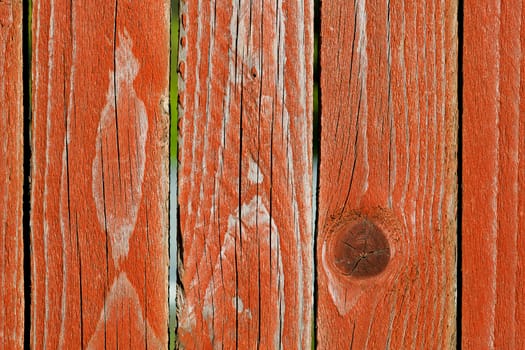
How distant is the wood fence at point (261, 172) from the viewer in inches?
56.8

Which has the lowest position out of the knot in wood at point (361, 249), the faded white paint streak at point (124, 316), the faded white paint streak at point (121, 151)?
the faded white paint streak at point (124, 316)

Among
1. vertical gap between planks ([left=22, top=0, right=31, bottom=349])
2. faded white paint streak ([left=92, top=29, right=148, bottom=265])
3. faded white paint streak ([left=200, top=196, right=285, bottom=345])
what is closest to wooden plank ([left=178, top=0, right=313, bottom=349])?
faded white paint streak ([left=200, top=196, right=285, bottom=345])

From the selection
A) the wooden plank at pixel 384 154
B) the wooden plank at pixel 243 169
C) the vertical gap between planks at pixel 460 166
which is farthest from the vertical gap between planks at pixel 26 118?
the vertical gap between planks at pixel 460 166

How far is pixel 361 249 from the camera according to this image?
4.79 feet

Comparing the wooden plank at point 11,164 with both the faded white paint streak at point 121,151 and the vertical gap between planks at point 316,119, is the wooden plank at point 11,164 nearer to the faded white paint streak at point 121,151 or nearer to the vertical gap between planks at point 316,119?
the faded white paint streak at point 121,151

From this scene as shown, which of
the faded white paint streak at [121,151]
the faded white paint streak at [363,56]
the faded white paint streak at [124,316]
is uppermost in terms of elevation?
the faded white paint streak at [363,56]

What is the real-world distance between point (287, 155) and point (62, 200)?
0.57 metres

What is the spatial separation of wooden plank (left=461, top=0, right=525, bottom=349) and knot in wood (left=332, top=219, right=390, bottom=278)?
8.8 inches

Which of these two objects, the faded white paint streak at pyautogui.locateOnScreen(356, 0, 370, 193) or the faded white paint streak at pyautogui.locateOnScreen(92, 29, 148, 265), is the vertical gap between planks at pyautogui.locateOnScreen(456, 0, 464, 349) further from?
the faded white paint streak at pyautogui.locateOnScreen(92, 29, 148, 265)

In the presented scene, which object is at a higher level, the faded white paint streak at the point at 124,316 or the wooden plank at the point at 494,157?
the wooden plank at the point at 494,157

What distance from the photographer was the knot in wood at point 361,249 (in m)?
1.46

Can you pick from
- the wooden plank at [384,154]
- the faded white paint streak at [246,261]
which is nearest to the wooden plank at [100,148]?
the faded white paint streak at [246,261]

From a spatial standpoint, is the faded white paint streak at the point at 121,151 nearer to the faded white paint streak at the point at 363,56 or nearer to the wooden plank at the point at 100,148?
the wooden plank at the point at 100,148

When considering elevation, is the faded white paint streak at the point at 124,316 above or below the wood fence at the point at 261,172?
below
